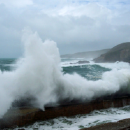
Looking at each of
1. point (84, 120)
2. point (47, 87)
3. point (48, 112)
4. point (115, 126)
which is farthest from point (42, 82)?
point (115, 126)

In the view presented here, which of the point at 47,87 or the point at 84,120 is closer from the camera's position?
the point at 84,120

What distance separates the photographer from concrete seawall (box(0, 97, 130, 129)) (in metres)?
4.42

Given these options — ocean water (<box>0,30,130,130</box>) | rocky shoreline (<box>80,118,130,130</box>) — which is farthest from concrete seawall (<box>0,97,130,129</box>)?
rocky shoreline (<box>80,118,130,130</box>)

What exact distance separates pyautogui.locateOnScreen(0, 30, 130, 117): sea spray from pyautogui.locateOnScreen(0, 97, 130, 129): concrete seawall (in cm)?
25

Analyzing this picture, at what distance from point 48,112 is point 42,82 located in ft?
3.52

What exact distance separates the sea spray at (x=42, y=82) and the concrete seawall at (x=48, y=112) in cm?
25

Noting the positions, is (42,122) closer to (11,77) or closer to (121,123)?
(11,77)

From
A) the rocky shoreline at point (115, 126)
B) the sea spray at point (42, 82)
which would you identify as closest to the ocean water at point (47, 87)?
the sea spray at point (42, 82)

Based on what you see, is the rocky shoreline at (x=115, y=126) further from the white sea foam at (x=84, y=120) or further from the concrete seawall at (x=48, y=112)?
the concrete seawall at (x=48, y=112)

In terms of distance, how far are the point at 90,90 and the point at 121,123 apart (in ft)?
7.26

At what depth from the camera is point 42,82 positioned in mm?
5582

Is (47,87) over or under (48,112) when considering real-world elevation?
over

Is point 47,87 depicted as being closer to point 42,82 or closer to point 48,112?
point 42,82

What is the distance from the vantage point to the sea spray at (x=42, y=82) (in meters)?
5.25
